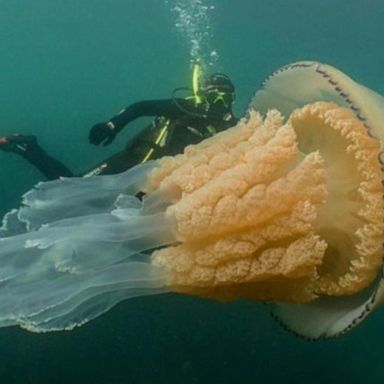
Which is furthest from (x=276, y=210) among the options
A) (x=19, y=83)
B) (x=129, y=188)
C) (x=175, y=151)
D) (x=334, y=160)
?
(x=19, y=83)

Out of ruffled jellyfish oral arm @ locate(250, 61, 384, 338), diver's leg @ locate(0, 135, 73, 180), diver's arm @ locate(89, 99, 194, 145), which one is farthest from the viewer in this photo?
diver's leg @ locate(0, 135, 73, 180)

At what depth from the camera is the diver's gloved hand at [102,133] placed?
18.9 feet

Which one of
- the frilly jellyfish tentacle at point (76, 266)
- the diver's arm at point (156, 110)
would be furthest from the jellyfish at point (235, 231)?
the diver's arm at point (156, 110)

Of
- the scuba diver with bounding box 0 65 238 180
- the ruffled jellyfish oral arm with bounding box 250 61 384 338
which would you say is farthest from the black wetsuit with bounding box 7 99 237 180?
the ruffled jellyfish oral arm with bounding box 250 61 384 338

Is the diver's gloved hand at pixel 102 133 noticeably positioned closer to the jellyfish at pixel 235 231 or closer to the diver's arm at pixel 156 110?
the diver's arm at pixel 156 110

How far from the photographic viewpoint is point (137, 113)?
6238mm

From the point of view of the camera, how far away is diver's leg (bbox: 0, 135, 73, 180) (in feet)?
26.7

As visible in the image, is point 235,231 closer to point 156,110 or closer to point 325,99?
point 325,99

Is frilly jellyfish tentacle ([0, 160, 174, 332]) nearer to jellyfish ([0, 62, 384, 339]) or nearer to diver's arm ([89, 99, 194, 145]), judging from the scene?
Answer: jellyfish ([0, 62, 384, 339])

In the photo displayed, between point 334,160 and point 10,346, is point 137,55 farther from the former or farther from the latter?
point 334,160

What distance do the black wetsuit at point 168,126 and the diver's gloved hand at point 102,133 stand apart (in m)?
0.10

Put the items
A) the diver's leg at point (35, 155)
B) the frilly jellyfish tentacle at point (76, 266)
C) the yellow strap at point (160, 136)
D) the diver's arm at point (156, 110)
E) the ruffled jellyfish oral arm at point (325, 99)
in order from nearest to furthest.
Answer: the frilly jellyfish tentacle at point (76, 266) < the ruffled jellyfish oral arm at point (325, 99) < the yellow strap at point (160, 136) < the diver's arm at point (156, 110) < the diver's leg at point (35, 155)

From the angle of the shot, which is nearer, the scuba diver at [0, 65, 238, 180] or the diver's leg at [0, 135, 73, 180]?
the scuba diver at [0, 65, 238, 180]

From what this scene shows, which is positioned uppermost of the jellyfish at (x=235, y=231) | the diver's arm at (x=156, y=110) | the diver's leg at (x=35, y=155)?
the diver's arm at (x=156, y=110)
